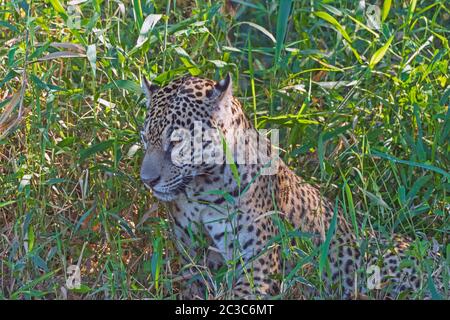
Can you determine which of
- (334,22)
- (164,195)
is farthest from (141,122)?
(334,22)

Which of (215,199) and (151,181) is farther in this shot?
(215,199)

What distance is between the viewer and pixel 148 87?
631 cm

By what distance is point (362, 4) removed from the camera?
682 centimetres

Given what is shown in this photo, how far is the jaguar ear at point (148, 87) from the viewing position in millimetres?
6305

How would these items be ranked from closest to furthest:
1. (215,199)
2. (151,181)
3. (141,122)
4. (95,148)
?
(151,181) < (215,199) < (95,148) < (141,122)

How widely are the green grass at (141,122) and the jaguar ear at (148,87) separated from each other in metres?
0.09

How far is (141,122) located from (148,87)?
436 mm

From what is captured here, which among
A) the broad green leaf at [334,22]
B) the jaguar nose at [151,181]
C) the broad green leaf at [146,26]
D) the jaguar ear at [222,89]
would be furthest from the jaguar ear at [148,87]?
the broad green leaf at [334,22]

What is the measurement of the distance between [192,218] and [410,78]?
1.39 m

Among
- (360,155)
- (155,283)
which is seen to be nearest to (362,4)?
(360,155)

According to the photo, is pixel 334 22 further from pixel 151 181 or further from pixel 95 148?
pixel 95 148

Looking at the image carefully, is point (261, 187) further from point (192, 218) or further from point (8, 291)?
point (8, 291)

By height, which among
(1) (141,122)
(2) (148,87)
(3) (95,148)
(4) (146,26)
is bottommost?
(3) (95,148)
